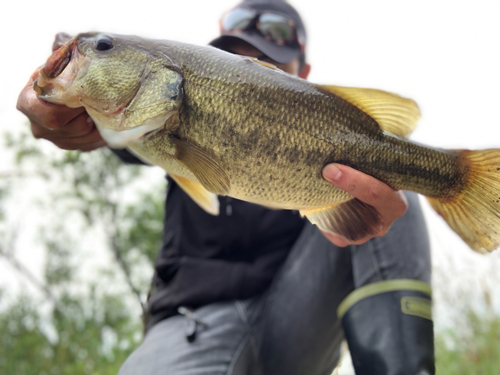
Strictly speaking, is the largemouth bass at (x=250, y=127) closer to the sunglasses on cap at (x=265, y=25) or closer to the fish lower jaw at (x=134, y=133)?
the fish lower jaw at (x=134, y=133)

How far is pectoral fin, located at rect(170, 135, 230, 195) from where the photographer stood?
1270 millimetres

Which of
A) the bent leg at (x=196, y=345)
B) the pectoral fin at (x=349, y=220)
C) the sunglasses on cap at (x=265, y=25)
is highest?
the sunglasses on cap at (x=265, y=25)

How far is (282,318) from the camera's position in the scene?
1.98 m

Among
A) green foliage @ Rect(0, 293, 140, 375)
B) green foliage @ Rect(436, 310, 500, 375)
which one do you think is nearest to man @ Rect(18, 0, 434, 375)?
green foliage @ Rect(436, 310, 500, 375)

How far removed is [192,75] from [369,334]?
1290 mm

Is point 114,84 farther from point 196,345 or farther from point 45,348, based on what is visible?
point 45,348

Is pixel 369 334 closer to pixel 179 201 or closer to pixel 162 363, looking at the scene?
pixel 162 363

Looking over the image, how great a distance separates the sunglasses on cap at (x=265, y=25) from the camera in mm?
2596

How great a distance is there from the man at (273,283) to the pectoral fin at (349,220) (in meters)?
0.05

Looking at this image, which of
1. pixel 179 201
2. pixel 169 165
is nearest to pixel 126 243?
pixel 179 201

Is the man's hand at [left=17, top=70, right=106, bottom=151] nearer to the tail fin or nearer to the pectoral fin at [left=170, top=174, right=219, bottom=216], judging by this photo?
the pectoral fin at [left=170, top=174, right=219, bottom=216]

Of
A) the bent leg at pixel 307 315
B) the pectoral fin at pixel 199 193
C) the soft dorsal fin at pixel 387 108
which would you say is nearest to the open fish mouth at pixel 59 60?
the pectoral fin at pixel 199 193

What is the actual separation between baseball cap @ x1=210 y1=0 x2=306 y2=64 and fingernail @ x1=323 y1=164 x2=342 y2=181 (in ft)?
3.99

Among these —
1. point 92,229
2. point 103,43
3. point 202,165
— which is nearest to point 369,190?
point 202,165
